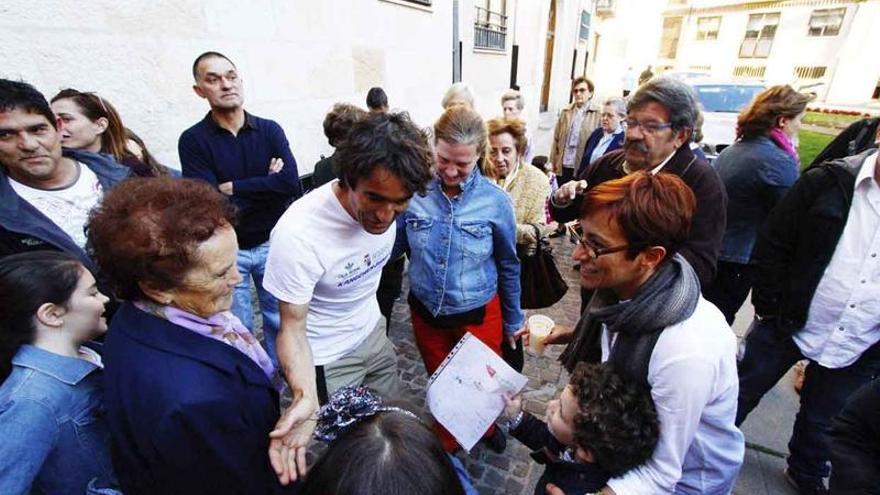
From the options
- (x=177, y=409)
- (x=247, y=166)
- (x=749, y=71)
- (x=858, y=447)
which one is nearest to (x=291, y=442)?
(x=177, y=409)

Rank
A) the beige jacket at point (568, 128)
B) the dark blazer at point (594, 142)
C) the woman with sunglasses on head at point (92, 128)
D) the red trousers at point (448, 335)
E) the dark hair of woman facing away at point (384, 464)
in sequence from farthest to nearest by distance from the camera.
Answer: the beige jacket at point (568, 128), the dark blazer at point (594, 142), the woman with sunglasses on head at point (92, 128), the red trousers at point (448, 335), the dark hair of woman facing away at point (384, 464)

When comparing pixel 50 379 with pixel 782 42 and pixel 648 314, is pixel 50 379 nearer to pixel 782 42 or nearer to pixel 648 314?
pixel 648 314

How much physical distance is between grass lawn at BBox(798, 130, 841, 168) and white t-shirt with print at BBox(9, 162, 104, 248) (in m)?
12.6

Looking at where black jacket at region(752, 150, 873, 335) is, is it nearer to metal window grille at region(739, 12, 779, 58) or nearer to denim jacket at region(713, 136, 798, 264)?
denim jacket at region(713, 136, 798, 264)

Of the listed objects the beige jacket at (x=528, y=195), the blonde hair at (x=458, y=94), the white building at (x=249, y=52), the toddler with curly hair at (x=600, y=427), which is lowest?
the toddler with curly hair at (x=600, y=427)

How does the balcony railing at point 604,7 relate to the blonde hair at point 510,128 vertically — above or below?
above

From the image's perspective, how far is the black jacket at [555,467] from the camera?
1.45 m

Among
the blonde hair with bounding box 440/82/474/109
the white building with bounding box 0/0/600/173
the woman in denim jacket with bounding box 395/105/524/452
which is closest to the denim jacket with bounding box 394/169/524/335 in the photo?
the woman in denim jacket with bounding box 395/105/524/452

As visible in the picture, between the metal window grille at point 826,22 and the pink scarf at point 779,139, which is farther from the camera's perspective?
the metal window grille at point 826,22

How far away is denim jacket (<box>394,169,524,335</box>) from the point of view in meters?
2.09

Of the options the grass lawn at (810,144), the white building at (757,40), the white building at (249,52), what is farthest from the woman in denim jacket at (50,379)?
the white building at (757,40)

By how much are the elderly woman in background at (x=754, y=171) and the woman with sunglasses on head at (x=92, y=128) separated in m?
4.07

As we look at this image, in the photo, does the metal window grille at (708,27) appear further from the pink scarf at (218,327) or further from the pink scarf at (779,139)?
the pink scarf at (218,327)

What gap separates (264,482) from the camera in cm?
116
